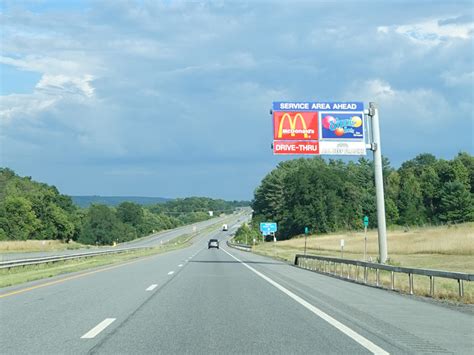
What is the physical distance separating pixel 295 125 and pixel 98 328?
26820mm

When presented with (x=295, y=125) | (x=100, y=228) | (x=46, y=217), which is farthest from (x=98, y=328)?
(x=100, y=228)

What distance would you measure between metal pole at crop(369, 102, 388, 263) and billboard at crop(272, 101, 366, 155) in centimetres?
75

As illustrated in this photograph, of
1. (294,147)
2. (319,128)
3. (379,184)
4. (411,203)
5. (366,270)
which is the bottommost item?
(366,270)

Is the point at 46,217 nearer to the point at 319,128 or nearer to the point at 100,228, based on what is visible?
the point at 100,228

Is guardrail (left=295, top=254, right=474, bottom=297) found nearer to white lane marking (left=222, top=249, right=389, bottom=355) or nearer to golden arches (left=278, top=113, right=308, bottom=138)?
white lane marking (left=222, top=249, right=389, bottom=355)

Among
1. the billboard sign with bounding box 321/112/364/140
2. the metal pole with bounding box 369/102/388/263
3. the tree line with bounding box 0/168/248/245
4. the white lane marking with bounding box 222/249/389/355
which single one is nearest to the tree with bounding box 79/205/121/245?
the tree line with bounding box 0/168/248/245

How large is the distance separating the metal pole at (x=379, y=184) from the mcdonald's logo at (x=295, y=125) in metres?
3.32

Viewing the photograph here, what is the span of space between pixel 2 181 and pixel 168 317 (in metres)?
162

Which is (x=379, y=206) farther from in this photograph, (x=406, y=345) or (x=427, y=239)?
(x=427, y=239)

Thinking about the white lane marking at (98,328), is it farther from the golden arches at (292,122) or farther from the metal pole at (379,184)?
the golden arches at (292,122)

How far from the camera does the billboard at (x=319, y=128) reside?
3612cm

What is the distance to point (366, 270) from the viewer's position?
2491 centimetres

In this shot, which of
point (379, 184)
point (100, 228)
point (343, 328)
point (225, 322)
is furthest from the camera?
point (100, 228)

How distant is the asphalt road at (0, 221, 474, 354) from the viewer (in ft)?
31.0
